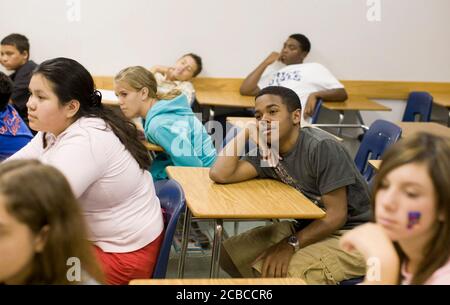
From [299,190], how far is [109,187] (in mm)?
883

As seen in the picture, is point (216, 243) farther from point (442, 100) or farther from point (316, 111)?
point (442, 100)

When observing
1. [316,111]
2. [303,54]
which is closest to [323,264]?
[316,111]

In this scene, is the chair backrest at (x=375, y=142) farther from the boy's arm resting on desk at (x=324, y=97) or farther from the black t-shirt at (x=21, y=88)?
the black t-shirt at (x=21, y=88)

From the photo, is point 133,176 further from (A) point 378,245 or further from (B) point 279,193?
(A) point 378,245

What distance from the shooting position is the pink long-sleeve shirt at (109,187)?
1899 millimetres

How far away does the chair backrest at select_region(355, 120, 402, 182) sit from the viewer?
311cm

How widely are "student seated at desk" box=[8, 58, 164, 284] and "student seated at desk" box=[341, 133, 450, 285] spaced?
939mm

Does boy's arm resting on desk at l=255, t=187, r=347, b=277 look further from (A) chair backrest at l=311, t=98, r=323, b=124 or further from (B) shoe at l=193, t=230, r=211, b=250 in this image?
(A) chair backrest at l=311, t=98, r=323, b=124

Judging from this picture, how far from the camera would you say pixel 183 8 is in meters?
5.54

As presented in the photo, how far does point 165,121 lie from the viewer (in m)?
3.04

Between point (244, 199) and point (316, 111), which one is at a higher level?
point (244, 199)

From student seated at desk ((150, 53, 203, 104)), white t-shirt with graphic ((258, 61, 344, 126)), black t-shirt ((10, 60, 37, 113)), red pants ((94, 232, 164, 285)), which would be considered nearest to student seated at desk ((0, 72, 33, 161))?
red pants ((94, 232, 164, 285))

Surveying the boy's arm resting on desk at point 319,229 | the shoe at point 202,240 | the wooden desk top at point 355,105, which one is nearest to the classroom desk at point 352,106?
the wooden desk top at point 355,105

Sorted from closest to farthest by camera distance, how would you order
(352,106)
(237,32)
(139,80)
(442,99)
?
1. (139,80)
2. (352,106)
3. (237,32)
4. (442,99)
